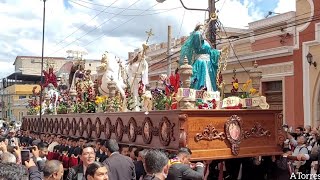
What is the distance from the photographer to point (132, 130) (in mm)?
7617

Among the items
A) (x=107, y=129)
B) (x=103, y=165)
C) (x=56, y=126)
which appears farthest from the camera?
(x=56, y=126)

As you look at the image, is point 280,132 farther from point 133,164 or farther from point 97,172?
point 97,172

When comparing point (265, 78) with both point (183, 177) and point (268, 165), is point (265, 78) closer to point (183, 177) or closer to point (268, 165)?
point (268, 165)

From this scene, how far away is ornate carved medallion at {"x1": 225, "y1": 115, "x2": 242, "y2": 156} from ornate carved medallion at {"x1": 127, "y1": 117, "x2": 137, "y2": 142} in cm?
167

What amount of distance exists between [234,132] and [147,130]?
1362 mm

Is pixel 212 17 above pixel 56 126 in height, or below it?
above

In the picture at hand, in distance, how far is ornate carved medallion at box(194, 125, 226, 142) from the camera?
6293 millimetres

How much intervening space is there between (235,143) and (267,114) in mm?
891

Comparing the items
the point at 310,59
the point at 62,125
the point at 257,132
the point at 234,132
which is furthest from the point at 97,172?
the point at 310,59

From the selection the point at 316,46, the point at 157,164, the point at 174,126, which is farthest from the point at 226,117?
the point at 316,46

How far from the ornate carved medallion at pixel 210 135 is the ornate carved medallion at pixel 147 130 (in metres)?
0.95

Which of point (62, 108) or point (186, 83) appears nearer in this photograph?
point (186, 83)

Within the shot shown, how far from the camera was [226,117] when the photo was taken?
664 cm

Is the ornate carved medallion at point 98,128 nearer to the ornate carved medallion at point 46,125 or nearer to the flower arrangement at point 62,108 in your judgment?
the flower arrangement at point 62,108
